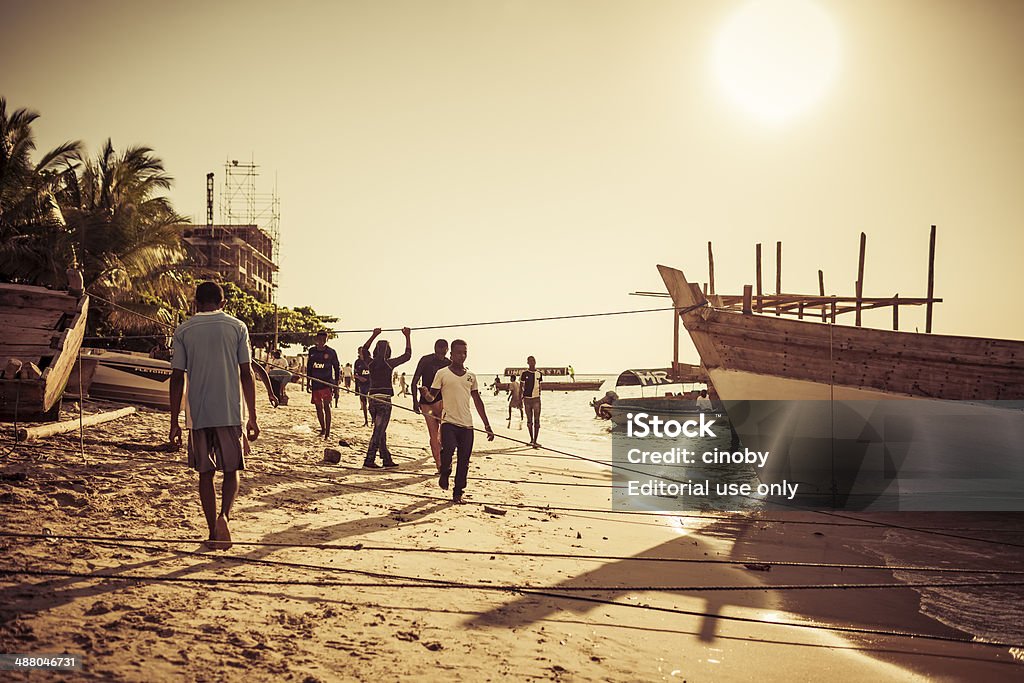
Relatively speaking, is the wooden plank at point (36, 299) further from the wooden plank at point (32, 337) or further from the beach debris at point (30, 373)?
the beach debris at point (30, 373)

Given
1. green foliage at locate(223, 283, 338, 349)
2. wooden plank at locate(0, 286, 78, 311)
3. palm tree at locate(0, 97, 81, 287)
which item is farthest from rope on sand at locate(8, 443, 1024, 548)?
green foliage at locate(223, 283, 338, 349)

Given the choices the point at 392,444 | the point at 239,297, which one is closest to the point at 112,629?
the point at 392,444

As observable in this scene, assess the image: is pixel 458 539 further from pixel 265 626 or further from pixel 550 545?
pixel 265 626

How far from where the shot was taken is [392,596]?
180 inches

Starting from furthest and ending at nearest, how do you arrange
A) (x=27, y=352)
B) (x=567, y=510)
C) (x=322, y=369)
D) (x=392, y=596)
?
1. (x=322, y=369)
2. (x=27, y=352)
3. (x=567, y=510)
4. (x=392, y=596)

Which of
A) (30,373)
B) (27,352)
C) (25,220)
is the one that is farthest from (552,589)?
(25,220)

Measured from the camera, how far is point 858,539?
30.7ft

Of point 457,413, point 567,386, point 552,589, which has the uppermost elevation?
point 457,413

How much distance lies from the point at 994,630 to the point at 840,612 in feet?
4.66

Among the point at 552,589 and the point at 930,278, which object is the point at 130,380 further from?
the point at 930,278

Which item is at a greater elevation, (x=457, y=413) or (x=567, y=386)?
(x=457, y=413)

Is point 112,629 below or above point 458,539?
above

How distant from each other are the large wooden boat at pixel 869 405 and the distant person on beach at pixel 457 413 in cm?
725

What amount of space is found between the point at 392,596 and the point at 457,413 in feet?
12.9
